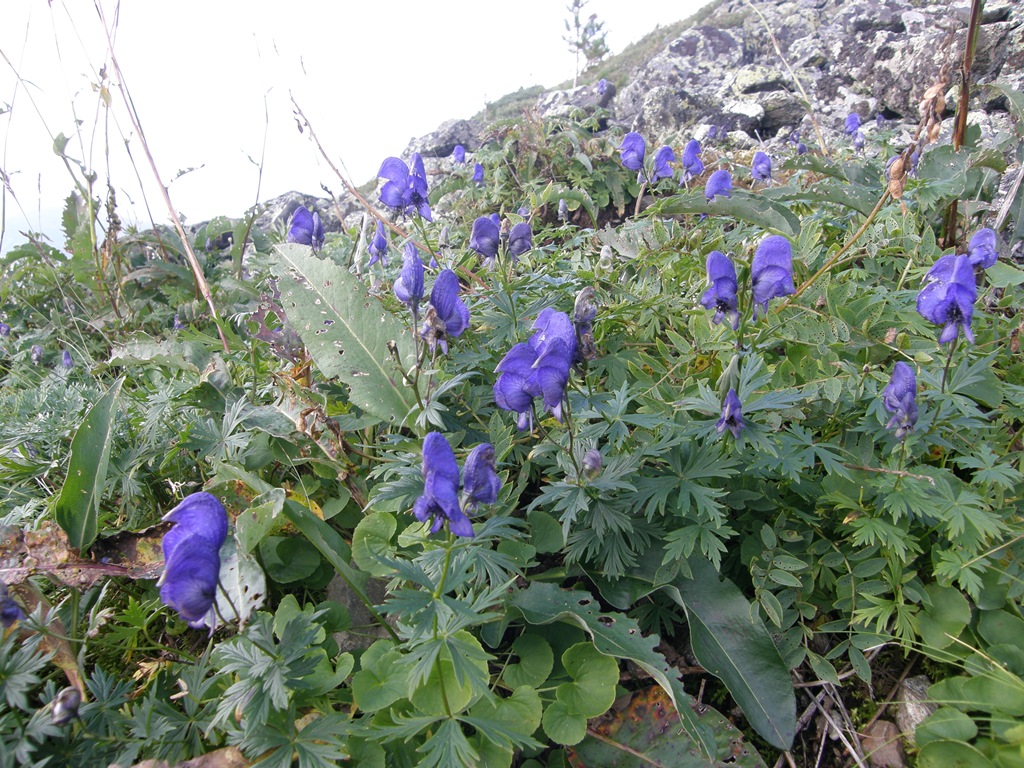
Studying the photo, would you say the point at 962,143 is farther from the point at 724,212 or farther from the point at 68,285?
the point at 68,285

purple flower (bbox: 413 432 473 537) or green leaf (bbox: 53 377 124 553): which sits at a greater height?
green leaf (bbox: 53 377 124 553)

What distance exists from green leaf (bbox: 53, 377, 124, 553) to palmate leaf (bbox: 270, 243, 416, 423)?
2.19 feet

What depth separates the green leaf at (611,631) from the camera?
142 cm

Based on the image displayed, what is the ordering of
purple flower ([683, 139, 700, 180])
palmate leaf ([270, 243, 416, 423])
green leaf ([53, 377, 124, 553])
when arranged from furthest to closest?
purple flower ([683, 139, 700, 180]) < palmate leaf ([270, 243, 416, 423]) < green leaf ([53, 377, 124, 553])

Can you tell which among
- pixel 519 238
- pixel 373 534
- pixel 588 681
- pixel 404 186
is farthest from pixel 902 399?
pixel 404 186

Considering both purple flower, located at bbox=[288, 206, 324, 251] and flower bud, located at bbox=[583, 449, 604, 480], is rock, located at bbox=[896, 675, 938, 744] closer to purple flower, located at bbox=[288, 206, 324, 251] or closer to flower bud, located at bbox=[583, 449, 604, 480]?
flower bud, located at bbox=[583, 449, 604, 480]

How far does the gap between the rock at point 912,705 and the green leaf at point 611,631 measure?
569mm

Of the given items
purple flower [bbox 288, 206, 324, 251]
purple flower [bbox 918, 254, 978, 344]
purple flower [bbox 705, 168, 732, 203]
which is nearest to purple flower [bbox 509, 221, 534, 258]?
purple flower [bbox 705, 168, 732, 203]

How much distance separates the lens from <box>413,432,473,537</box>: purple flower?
1.21 metres

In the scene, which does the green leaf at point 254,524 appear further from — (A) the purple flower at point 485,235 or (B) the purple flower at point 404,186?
(B) the purple flower at point 404,186

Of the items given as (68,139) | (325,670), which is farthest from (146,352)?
(68,139)

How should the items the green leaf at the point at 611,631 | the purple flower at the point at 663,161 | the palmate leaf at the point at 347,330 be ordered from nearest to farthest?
the green leaf at the point at 611,631
the palmate leaf at the point at 347,330
the purple flower at the point at 663,161

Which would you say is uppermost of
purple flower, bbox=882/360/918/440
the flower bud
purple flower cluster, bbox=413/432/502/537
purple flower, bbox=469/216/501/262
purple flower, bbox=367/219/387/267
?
purple flower, bbox=367/219/387/267

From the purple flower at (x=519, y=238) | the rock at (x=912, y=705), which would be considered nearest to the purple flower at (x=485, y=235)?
the purple flower at (x=519, y=238)
